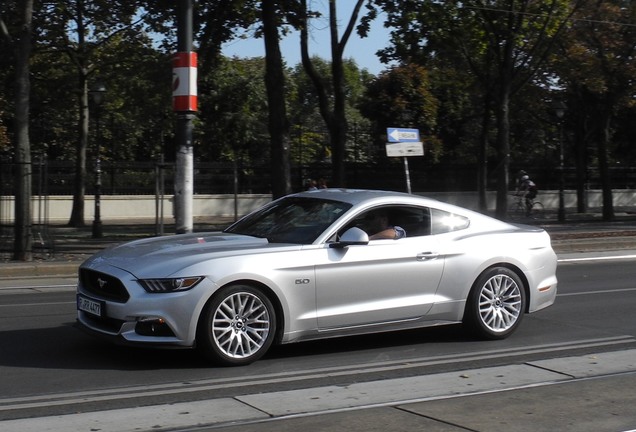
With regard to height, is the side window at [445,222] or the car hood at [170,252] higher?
the side window at [445,222]

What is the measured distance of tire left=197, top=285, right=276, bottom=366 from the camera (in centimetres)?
771

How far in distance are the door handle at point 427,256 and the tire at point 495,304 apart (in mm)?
564

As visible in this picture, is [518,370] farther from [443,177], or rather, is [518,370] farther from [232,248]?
[443,177]

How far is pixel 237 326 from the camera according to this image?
7848mm

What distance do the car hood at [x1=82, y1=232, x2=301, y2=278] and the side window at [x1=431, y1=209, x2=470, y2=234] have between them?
1.71m

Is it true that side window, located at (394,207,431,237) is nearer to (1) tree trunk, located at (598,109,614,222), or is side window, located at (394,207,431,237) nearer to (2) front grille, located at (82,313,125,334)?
(2) front grille, located at (82,313,125,334)

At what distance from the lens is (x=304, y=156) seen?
51.8 metres

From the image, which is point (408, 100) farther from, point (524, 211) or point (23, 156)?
point (23, 156)

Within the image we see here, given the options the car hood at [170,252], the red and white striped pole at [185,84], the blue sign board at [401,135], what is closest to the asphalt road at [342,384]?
the car hood at [170,252]

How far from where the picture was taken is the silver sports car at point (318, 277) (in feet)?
25.0

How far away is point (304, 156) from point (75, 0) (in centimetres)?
2365

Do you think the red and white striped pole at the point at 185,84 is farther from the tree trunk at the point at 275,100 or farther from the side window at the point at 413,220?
the side window at the point at 413,220

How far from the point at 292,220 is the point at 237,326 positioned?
4.61 ft

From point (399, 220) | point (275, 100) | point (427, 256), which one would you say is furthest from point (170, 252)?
point (275, 100)
